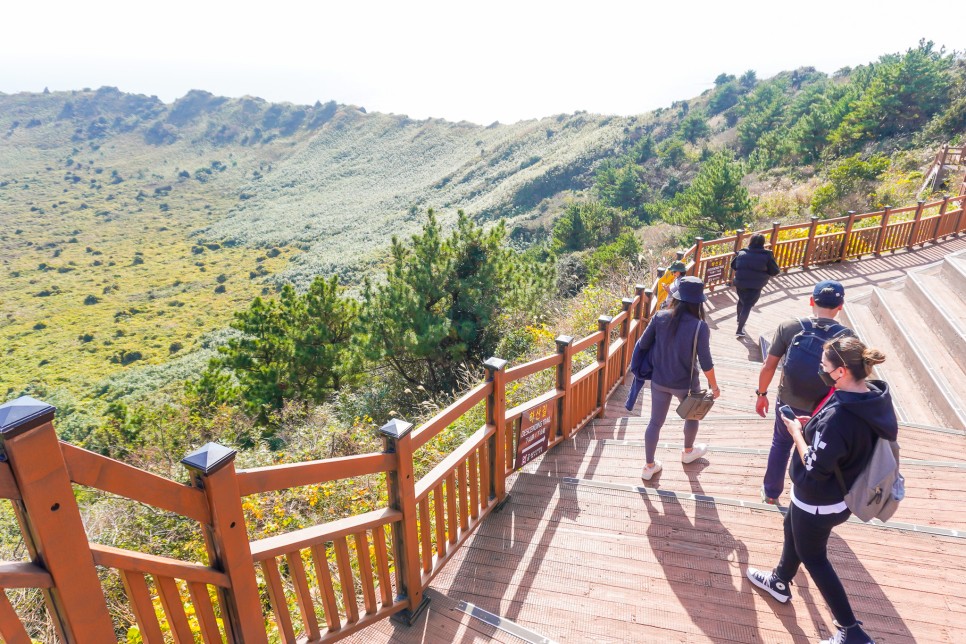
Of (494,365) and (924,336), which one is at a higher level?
(494,365)

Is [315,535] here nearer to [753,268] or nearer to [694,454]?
[694,454]

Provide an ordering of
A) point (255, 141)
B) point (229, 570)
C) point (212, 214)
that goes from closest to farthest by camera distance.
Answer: point (229, 570) → point (212, 214) → point (255, 141)

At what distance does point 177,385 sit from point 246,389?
1756cm

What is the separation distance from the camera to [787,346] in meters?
3.41

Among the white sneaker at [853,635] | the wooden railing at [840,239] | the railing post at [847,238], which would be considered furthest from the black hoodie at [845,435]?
the railing post at [847,238]

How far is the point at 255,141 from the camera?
13962 centimetres

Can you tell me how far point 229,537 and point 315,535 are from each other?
455mm

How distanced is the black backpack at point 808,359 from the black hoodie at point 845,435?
773mm

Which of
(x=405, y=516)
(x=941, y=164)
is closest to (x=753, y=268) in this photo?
(x=405, y=516)

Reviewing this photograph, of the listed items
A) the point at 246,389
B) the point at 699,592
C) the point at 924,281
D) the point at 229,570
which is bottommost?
the point at 246,389

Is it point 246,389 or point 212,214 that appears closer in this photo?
point 246,389

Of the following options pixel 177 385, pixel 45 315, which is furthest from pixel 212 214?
pixel 177 385

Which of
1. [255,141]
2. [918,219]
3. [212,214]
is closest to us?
[918,219]

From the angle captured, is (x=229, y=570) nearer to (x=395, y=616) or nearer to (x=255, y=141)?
(x=395, y=616)
